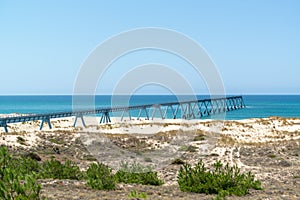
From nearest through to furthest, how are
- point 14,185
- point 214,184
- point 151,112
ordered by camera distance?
point 14,185
point 214,184
point 151,112

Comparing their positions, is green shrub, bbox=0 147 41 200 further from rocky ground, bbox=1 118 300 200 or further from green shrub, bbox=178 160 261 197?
green shrub, bbox=178 160 261 197

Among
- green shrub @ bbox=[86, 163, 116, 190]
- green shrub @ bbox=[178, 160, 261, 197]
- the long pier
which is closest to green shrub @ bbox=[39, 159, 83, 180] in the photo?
green shrub @ bbox=[86, 163, 116, 190]

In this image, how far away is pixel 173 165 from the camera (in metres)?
18.7

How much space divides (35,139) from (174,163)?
36.0 ft

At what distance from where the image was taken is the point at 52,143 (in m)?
26.2

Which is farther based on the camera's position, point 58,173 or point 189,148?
point 189,148

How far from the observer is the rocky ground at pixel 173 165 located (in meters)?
9.66

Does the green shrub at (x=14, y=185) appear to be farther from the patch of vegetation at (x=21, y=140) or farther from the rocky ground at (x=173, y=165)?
the patch of vegetation at (x=21, y=140)

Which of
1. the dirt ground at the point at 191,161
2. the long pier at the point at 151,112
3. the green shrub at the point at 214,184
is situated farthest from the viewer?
the long pier at the point at 151,112

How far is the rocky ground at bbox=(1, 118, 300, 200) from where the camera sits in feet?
31.7

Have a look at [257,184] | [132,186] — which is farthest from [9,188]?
[257,184]

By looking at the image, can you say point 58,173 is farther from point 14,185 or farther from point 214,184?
point 14,185

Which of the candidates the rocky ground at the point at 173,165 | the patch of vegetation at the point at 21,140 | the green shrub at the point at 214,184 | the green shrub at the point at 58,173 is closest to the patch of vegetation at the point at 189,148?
the rocky ground at the point at 173,165

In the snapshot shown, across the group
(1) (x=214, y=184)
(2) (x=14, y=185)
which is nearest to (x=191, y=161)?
(1) (x=214, y=184)
